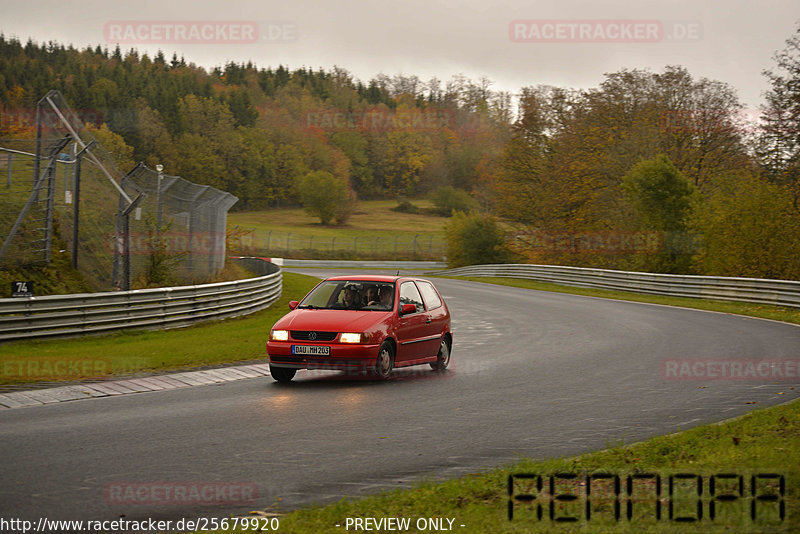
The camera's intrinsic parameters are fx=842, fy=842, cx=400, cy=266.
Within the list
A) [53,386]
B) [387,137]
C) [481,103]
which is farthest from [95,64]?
[53,386]

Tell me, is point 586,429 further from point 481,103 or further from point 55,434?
point 481,103

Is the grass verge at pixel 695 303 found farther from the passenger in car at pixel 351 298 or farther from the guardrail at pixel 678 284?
the passenger in car at pixel 351 298

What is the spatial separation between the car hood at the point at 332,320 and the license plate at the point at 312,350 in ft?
0.86

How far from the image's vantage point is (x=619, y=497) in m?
5.81

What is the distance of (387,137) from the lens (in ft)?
477

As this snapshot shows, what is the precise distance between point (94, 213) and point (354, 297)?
11291 mm

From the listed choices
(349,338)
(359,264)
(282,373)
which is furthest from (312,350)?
(359,264)

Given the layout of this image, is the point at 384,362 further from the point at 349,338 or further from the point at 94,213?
the point at 94,213

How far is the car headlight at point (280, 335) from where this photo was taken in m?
12.0

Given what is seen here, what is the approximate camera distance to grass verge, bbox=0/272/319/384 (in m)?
12.3

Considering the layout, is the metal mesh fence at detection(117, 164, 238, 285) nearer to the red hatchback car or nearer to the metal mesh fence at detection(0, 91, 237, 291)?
the metal mesh fence at detection(0, 91, 237, 291)

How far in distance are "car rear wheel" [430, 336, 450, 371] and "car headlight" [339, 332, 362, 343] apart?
233cm

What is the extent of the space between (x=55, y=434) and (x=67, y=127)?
12.4m

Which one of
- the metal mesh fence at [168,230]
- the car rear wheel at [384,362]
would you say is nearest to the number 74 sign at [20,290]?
the metal mesh fence at [168,230]
